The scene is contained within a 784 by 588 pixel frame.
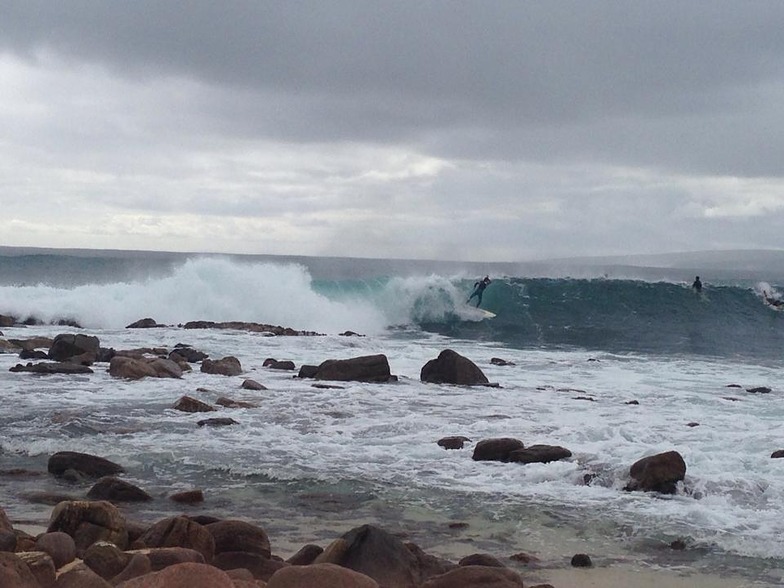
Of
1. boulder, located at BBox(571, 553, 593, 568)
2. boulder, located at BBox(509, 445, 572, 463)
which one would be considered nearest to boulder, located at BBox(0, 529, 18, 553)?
boulder, located at BBox(571, 553, 593, 568)

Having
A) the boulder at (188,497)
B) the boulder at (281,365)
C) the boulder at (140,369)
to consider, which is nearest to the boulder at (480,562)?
the boulder at (188,497)

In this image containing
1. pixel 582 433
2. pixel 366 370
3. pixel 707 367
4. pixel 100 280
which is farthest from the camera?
pixel 100 280

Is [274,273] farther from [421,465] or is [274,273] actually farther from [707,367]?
[421,465]

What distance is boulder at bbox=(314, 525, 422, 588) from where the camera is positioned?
A: 18.1 feet

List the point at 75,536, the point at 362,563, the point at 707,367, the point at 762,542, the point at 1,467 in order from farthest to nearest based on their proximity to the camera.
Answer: the point at 707,367
the point at 1,467
the point at 762,542
the point at 75,536
the point at 362,563

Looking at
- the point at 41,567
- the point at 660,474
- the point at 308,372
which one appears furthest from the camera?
the point at 308,372

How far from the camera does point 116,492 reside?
7.84 metres

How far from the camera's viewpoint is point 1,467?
355 inches

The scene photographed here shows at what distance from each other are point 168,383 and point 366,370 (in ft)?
11.8

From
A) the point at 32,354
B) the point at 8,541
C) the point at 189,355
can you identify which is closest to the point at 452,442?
the point at 8,541

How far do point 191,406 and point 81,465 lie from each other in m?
3.61

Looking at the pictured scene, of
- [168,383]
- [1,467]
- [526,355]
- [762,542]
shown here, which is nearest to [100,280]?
[526,355]

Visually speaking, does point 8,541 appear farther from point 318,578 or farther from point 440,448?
point 440,448

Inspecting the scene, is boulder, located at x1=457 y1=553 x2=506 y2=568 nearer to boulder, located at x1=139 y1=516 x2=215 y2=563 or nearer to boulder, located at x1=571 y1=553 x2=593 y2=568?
boulder, located at x1=571 y1=553 x2=593 y2=568
